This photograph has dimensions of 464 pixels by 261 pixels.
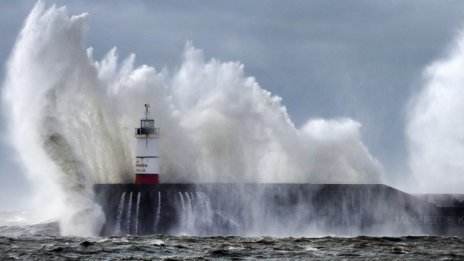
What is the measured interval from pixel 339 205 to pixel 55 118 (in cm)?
1779

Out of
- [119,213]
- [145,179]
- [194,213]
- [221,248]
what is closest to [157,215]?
[119,213]

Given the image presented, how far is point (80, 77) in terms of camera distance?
175 ft

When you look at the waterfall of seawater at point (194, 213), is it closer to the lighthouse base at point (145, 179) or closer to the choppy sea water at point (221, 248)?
the lighthouse base at point (145, 179)

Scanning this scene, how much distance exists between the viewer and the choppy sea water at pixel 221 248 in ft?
106

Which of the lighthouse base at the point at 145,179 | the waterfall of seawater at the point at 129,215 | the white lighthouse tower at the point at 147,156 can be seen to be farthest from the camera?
the white lighthouse tower at the point at 147,156

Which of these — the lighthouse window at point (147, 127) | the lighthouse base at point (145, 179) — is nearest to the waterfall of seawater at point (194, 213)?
the lighthouse base at point (145, 179)

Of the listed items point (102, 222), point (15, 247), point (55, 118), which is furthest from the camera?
point (55, 118)

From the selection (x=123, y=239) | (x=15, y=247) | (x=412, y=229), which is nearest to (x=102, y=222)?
(x=123, y=239)

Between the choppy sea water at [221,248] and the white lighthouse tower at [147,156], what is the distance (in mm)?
11337

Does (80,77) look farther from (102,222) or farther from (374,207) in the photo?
(374,207)

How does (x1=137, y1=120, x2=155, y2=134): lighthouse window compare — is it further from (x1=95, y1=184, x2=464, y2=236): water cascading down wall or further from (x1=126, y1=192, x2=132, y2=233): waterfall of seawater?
(x1=126, y1=192, x2=132, y2=233): waterfall of seawater

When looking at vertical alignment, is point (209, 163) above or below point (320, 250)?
above

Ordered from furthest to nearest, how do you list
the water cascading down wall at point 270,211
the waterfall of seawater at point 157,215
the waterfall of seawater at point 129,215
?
1. the water cascading down wall at point 270,211
2. the waterfall of seawater at point 157,215
3. the waterfall of seawater at point 129,215

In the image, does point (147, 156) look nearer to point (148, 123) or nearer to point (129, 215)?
point (148, 123)
